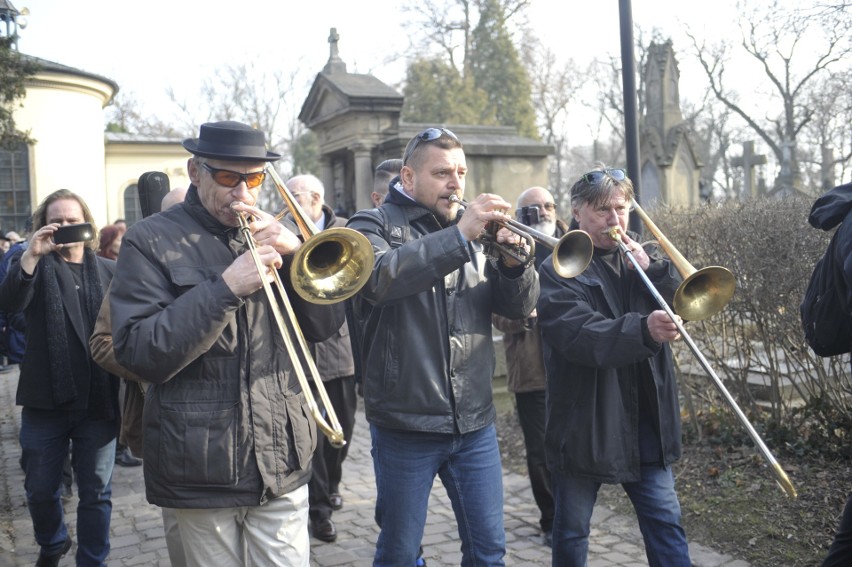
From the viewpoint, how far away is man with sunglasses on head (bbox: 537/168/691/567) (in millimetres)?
3383

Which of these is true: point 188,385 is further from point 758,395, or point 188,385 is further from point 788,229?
point 758,395

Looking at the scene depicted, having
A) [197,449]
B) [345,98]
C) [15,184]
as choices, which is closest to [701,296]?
[197,449]

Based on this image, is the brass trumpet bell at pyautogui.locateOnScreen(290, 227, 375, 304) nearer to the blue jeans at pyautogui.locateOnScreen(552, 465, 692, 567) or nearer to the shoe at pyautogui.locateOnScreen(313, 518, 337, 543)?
the blue jeans at pyautogui.locateOnScreen(552, 465, 692, 567)

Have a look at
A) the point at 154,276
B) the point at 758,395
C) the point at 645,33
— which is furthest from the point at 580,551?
the point at 645,33

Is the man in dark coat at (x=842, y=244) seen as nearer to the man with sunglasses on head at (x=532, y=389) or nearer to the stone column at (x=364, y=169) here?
the man with sunglasses on head at (x=532, y=389)

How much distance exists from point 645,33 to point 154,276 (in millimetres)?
37763

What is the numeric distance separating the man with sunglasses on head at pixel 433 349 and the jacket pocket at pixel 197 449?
0.76 meters

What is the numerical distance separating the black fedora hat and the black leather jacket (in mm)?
638

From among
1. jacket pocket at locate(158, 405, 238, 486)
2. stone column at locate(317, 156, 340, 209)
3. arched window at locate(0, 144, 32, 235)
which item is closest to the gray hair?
jacket pocket at locate(158, 405, 238, 486)

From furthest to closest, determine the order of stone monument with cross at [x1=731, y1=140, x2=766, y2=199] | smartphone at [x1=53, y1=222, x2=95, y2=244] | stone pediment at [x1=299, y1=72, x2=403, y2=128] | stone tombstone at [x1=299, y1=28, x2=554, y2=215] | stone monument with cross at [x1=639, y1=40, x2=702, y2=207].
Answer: stone monument with cross at [x1=731, y1=140, x2=766, y2=199] < stone monument with cross at [x1=639, y1=40, x2=702, y2=207] < stone pediment at [x1=299, y1=72, x2=403, y2=128] < stone tombstone at [x1=299, y1=28, x2=554, y2=215] < smartphone at [x1=53, y1=222, x2=95, y2=244]

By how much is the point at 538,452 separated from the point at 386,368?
6.94ft

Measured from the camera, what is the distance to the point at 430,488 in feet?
10.7

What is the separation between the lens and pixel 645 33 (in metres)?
37.0

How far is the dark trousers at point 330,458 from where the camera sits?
5.27 metres
